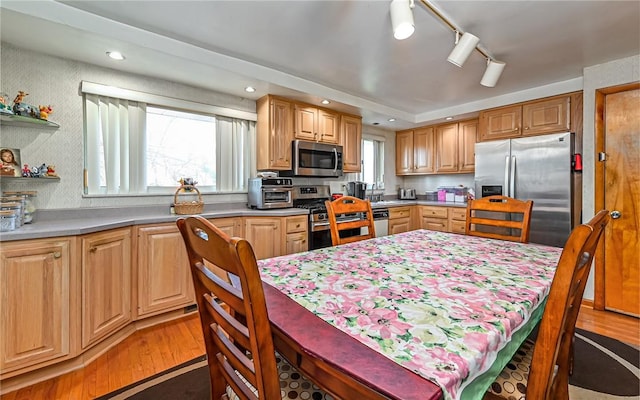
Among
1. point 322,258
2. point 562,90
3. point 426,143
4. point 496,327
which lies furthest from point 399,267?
point 426,143

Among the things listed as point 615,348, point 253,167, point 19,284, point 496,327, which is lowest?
point 615,348

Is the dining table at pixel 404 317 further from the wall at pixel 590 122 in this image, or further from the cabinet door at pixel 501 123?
the cabinet door at pixel 501 123

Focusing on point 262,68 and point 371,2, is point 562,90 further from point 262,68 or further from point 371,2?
point 262,68

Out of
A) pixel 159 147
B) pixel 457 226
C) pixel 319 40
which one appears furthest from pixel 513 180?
pixel 159 147

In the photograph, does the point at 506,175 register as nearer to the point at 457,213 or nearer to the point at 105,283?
the point at 457,213

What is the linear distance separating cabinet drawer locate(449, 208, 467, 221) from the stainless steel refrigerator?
1.56 ft

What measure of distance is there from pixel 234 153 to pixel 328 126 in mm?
1252

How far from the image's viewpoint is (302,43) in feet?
7.43

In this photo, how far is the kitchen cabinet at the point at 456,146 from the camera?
4.07 metres

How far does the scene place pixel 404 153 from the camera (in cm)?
494

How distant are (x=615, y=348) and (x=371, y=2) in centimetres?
294

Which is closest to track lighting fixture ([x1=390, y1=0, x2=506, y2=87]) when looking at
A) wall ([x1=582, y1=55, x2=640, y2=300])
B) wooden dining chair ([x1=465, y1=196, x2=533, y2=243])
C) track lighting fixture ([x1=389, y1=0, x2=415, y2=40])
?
track lighting fixture ([x1=389, y1=0, x2=415, y2=40])

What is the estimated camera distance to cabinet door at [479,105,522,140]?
338 centimetres

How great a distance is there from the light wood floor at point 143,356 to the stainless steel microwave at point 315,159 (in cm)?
189
